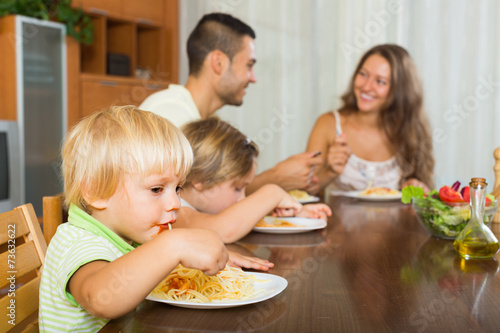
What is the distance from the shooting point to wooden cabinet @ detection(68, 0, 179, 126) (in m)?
4.61

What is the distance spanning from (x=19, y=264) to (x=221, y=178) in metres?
0.62

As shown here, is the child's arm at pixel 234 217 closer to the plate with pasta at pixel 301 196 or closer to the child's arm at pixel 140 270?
the child's arm at pixel 140 270

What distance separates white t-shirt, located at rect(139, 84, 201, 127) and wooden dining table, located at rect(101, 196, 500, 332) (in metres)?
0.81

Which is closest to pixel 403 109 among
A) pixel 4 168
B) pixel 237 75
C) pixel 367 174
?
pixel 367 174

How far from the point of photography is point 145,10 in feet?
16.9

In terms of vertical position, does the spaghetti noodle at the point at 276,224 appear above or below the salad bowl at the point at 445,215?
below

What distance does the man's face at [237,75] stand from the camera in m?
2.52

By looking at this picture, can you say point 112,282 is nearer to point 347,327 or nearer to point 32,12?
point 347,327

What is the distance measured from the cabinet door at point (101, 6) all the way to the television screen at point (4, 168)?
4.48 ft

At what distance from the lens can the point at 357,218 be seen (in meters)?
1.78

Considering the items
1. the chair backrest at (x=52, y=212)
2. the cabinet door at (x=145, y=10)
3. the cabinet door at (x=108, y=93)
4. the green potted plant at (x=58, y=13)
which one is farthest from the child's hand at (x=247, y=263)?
the cabinet door at (x=145, y=10)

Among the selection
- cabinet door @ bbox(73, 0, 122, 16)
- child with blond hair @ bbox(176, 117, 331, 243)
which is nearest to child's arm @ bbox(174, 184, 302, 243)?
child with blond hair @ bbox(176, 117, 331, 243)

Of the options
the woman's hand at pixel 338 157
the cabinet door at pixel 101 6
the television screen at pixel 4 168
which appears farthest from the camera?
the cabinet door at pixel 101 6

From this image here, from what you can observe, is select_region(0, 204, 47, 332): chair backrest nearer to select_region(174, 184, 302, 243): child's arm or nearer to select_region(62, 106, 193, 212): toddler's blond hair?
select_region(62, 106, 193, 212): toddler's blond hair
